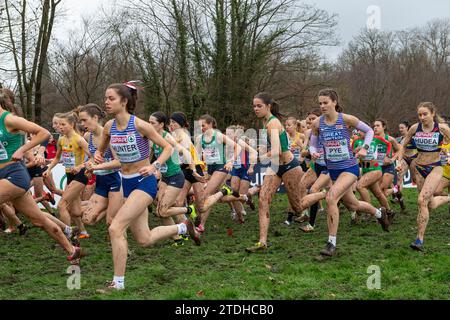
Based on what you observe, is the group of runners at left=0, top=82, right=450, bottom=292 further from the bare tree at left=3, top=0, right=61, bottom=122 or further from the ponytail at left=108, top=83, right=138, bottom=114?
the bare tree at left=3, top=0, right=61, bottom=122

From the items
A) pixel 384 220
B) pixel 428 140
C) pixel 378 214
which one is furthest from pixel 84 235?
pixel 428 140

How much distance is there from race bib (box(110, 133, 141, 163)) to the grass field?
137 cm

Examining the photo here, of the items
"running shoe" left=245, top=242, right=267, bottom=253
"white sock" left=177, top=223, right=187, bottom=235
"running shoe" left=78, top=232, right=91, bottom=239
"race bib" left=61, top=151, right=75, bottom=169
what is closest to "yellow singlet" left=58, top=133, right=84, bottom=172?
"race bib" left=61, top=151, right=75, bottom=169

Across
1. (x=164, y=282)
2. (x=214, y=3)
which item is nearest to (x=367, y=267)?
(x=164, y=282)

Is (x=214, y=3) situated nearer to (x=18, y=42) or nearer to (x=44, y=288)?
(x=18, y=42)

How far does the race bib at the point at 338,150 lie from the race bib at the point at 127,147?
2.83m

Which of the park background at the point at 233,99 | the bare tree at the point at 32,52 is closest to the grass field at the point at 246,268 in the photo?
the park background at the point at 233,99

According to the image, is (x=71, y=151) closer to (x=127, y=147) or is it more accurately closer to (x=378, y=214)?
(x=127, y=147)

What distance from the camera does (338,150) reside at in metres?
7.22

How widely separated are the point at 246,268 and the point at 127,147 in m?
2.16

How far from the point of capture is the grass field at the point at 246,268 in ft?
18.1

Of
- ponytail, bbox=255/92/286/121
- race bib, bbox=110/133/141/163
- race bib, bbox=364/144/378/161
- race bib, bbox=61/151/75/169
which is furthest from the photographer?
race bib, bbox=364/144/378/161

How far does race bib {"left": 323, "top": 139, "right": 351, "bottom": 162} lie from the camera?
7.21 m

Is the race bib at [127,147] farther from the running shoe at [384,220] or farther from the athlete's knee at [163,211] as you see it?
the running shoe at [384,220]
